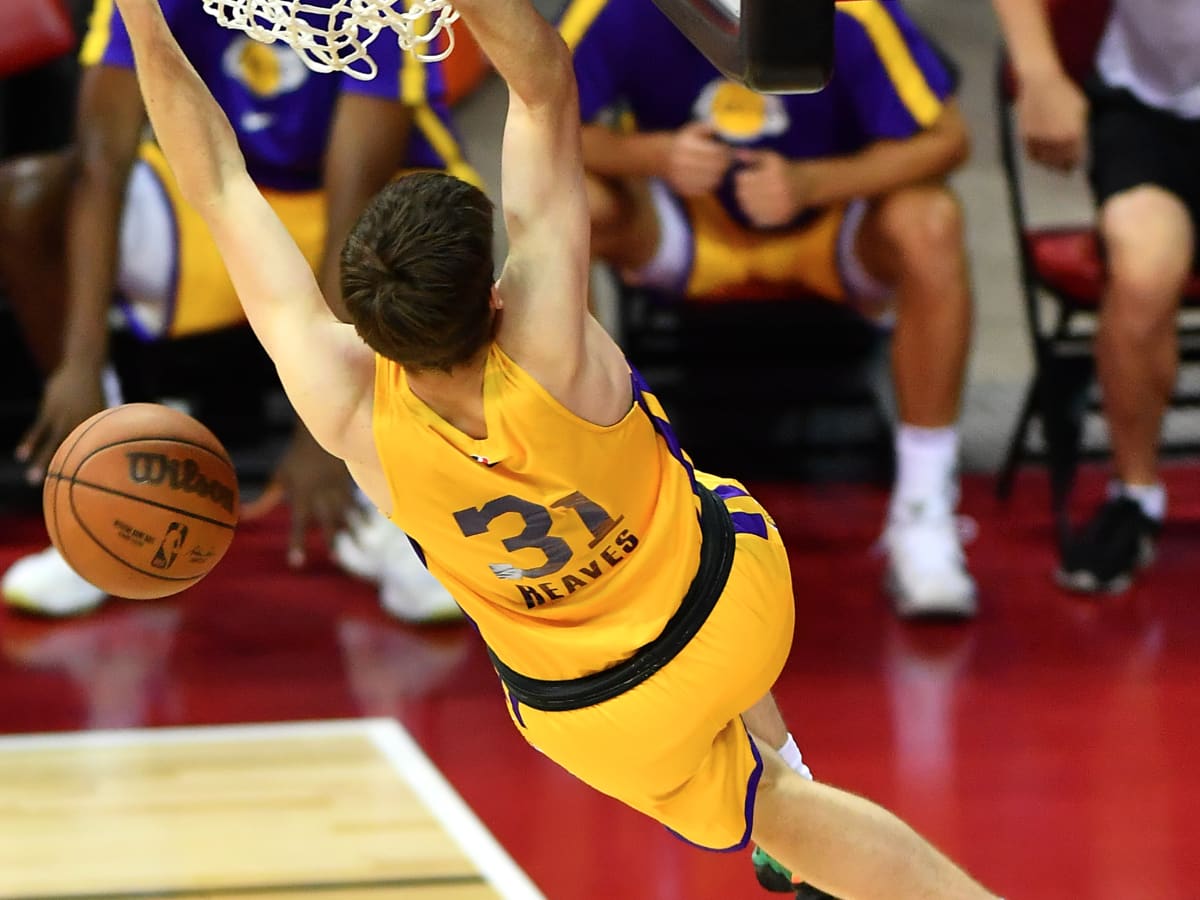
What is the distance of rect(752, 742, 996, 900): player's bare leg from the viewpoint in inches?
87.8

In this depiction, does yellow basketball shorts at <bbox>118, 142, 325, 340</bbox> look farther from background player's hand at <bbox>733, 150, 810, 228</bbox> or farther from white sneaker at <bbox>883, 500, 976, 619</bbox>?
white sneaker at <bbox>883, 500, 976, 619</bbox>

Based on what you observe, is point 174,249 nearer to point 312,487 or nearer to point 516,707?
point 312,487

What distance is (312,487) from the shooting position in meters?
3.67

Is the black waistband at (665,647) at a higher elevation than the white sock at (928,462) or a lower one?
higher

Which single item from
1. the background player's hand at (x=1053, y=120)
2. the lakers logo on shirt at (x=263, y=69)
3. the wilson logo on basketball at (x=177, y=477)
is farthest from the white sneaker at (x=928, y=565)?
the wilson logo on basketball at (x=177, y=477)

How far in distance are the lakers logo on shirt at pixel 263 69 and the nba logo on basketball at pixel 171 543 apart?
1964 mm

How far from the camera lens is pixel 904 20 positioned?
387 centimetres

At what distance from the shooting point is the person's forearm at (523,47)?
6.03ft

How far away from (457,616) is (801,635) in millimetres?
801

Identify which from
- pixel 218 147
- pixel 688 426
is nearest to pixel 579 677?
pixel 218 147

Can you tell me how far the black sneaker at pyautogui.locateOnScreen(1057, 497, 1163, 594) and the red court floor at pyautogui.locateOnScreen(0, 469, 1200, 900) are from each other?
66 millimetres

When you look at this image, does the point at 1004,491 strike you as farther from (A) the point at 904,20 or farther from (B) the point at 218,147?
(B) the point at 218,147

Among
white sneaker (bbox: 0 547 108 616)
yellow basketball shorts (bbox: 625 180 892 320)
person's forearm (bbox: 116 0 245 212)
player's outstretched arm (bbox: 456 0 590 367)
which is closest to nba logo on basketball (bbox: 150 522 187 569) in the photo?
person's forearm (bbox: 116 0 245 212)

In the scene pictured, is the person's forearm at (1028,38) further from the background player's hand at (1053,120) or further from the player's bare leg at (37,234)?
the player's bare leg at (37,234)
